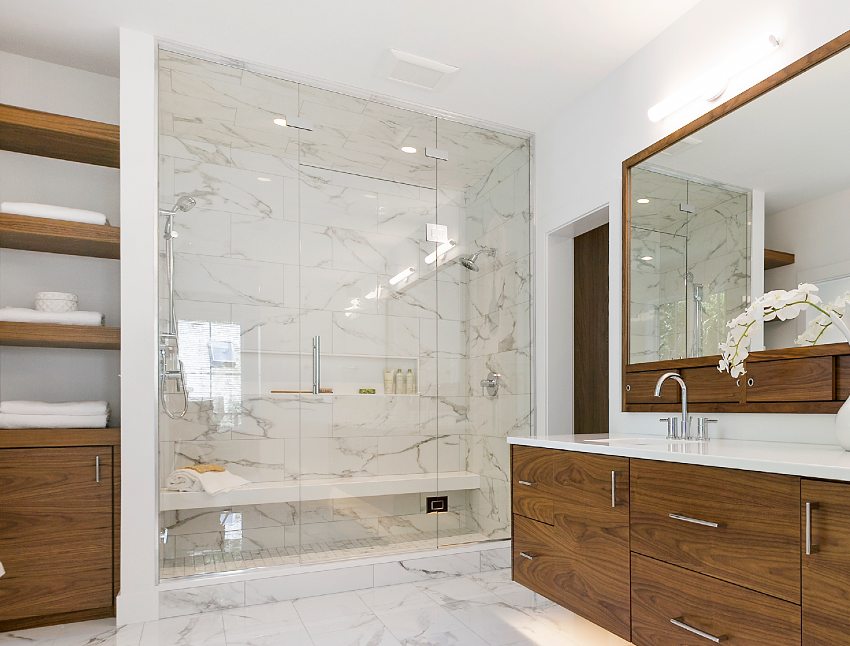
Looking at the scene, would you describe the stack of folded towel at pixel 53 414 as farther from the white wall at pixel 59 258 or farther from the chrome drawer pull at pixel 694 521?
the chrome drawer pull at pixel 694 521

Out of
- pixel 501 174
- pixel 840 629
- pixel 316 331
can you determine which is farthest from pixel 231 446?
pixel 840 629

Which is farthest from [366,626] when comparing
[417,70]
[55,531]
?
[417,70]

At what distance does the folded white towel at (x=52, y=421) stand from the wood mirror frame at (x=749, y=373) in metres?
2.34

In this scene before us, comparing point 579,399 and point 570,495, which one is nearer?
point 570,495

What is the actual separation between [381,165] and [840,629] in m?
2.61

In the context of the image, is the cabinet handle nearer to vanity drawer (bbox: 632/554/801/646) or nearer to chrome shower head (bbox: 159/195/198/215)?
vanity drawer (bbox: 632/554/801/646)

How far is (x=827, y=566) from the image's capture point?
1.18 m

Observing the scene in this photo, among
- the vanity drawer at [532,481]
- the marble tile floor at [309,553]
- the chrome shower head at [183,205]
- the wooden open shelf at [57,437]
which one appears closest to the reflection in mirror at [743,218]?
the vanity drawer at [532,481]

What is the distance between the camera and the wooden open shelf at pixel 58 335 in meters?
2.39

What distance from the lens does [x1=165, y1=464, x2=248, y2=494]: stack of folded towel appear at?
259cm

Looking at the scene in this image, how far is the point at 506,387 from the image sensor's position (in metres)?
3.31

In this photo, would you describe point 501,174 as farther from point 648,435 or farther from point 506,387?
point 648,435

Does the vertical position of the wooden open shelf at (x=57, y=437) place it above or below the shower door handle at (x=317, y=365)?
below

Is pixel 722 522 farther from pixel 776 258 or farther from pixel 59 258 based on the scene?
pixel 59 258
